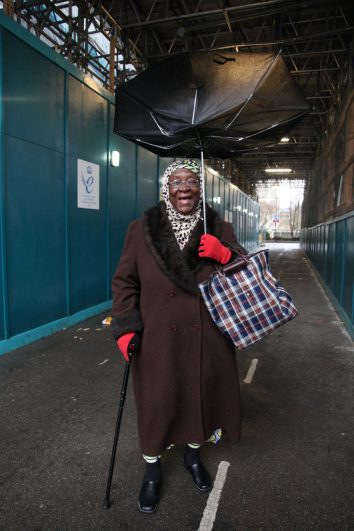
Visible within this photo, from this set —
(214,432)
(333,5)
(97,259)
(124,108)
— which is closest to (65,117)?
(97,259)

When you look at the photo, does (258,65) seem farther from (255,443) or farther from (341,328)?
(341,328)

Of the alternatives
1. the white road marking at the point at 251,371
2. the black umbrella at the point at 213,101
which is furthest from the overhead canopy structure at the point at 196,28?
the white road marking at the point at 251,371

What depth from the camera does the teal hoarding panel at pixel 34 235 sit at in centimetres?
505

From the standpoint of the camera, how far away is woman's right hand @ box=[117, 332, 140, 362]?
216cm

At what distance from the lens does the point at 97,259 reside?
23.9 ft

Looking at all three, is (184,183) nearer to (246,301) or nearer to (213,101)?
(246,301)

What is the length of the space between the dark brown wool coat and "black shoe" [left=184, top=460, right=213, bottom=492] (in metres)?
0.36

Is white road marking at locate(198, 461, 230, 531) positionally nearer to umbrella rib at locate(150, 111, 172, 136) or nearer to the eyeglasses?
the eyeglasses

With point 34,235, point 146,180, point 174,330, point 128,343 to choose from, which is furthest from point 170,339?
point 146,180

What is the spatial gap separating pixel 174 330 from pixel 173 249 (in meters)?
0.48

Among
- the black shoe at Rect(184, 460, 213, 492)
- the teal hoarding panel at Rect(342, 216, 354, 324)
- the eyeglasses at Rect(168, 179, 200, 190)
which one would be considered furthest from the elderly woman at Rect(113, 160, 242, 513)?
the teal hoarding panel at Rect(342, 216, 354, 324)

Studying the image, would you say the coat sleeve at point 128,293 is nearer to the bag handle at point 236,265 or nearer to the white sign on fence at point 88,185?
the bag handle at point 236,265

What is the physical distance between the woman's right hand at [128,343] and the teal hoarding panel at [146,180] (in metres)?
6.89

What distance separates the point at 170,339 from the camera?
85.5 inches
